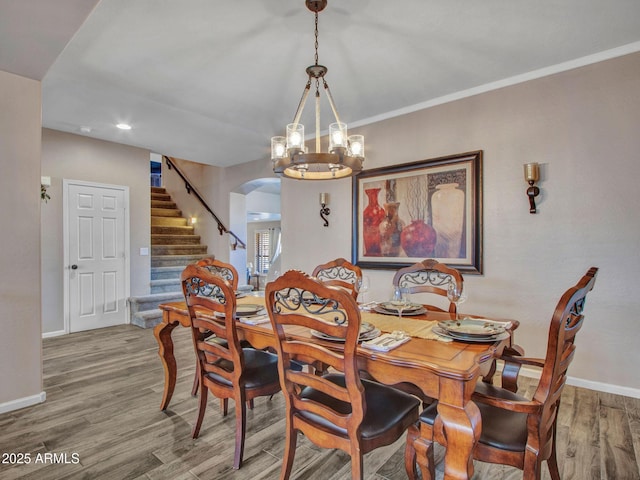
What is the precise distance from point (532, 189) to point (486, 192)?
403 mm

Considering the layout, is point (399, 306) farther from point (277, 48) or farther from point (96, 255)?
point (96, 255)

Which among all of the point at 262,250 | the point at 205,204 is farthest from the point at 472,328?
the point at 262,250

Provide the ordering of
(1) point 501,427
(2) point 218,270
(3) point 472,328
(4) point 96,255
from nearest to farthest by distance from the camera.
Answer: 1. (1) point 501,427
2. (3) point 472,328
3. (2) point 218,270
4. (4) point 96,255

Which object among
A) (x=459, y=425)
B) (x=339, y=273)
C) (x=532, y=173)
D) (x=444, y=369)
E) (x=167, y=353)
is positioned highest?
(x=532, y=173)

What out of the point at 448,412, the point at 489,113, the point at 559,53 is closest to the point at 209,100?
the point at 489,113

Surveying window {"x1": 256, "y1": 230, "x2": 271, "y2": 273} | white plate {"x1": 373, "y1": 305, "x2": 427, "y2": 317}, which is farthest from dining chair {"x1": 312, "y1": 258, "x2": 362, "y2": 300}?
window {"x1": 256, "y1": 230, "x2": 271, "y2": 273}

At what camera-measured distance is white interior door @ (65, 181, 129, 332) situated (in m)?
4.65

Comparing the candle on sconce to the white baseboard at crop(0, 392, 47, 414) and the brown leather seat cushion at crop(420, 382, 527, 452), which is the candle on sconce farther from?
the white baseboard at crop(0, 392, 47, 414)

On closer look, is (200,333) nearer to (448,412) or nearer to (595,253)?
(448,412)

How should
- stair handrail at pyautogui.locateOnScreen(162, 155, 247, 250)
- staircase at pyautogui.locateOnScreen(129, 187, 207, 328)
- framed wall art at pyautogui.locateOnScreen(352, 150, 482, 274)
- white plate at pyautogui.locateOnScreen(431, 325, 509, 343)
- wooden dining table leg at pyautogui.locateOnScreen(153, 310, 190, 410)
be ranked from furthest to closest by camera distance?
stair handrail at pyautogui.locateOnScreen(162, 155, 247, 250) → staircase at pyautogui.locateOnScreen(129, 187, 207, 328) → framed wall art at pyautogui.locateOnScreen(352, 150, 482, 274) → wooden dining table leg at pyautogui.locateOnScreen(153, 310, 190, 410) → white plate at pyautogui.locateOnScreen(431, 325, 509, 343)

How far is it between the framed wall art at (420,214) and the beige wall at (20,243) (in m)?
3.09

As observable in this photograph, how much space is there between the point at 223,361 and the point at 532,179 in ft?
9.44

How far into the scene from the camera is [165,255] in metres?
6.44

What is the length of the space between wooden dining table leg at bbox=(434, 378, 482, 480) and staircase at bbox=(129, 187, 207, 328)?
4.59 meters
